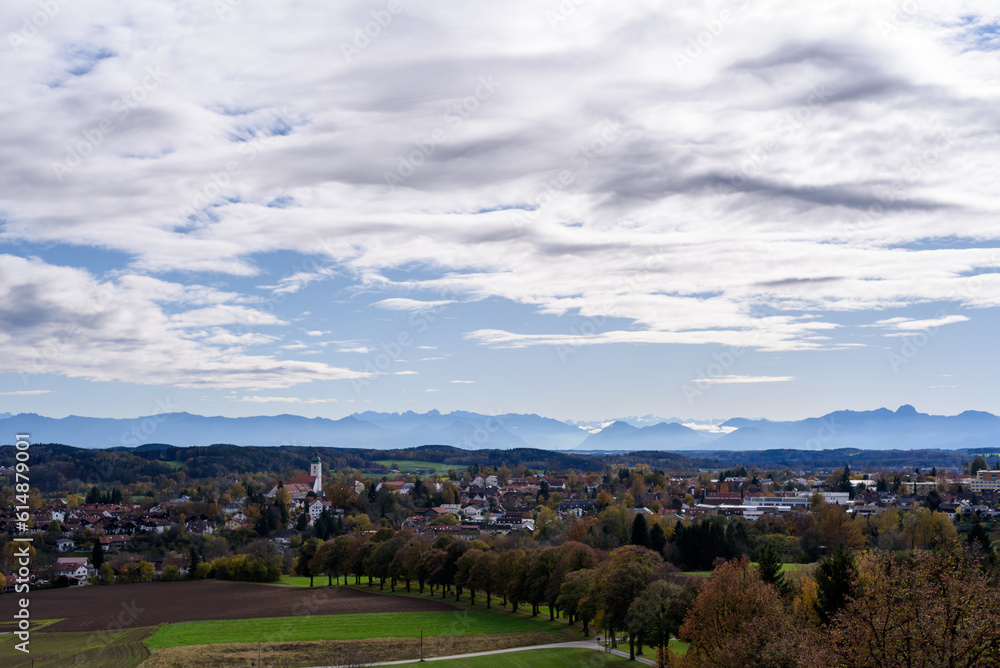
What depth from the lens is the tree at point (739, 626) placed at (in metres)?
25.9

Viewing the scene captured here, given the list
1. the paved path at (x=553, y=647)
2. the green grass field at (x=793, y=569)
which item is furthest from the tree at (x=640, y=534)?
the paved path at (x=553, y=647)

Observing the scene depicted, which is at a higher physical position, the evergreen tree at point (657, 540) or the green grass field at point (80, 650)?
the evergreen tree at point (657, 540)

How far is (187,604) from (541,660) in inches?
1701

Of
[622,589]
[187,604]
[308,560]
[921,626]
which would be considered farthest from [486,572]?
[921,626]

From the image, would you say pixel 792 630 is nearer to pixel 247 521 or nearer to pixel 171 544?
pixel 171 544

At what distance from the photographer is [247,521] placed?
5812 inches

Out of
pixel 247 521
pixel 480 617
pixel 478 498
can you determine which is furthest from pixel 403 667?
pixel 478 498

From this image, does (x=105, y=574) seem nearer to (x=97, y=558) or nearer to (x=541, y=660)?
(x=97, y=558)

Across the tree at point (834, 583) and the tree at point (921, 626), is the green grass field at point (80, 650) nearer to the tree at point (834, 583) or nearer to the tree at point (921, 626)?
the tree at point (834, 583)

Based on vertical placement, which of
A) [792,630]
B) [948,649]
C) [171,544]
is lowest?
[171,544]

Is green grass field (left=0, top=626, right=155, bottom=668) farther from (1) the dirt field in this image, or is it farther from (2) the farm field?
(2) the farm field

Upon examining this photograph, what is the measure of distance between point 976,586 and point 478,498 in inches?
7028

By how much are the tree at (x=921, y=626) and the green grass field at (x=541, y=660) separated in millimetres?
29719

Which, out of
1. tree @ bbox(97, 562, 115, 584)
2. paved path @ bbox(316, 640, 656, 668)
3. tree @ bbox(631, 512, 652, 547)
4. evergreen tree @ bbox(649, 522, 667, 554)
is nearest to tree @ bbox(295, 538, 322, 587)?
tree @ bbox(97, 562, 115, 584)
